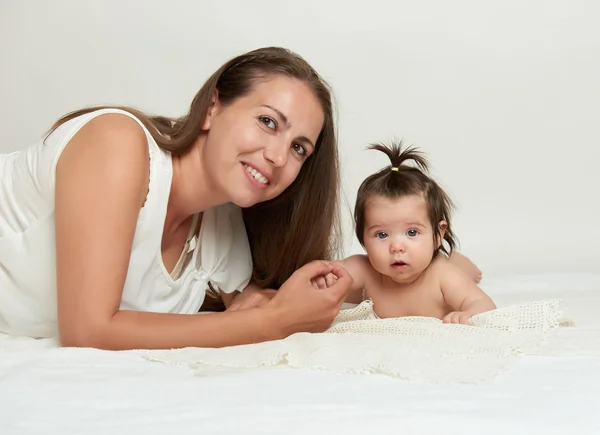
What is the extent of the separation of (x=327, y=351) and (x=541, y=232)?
2499 mm

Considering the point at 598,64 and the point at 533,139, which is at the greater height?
the point at 598,64

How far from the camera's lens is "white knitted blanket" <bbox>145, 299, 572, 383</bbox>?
6.68ft

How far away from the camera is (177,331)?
2398 millimetres

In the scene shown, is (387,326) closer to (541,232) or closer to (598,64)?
(541,232)

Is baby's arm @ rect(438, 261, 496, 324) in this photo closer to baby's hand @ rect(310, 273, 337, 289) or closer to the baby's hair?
the baby's hair

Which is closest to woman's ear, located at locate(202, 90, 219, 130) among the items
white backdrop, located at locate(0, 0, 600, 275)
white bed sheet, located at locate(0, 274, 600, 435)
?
white bed sheet, located at locate(0, 274, 600, 435)

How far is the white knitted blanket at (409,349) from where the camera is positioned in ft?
6.68

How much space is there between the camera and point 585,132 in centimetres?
456

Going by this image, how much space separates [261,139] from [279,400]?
1.02 meters

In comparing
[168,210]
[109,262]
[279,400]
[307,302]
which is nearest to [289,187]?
[168,210]

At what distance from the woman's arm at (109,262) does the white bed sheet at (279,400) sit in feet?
0.48

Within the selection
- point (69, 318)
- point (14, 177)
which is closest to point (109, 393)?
point (69, 318)

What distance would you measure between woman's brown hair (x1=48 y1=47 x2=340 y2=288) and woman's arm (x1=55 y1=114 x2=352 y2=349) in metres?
0.29

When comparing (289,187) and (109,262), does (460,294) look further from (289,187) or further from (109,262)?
(109,262)
